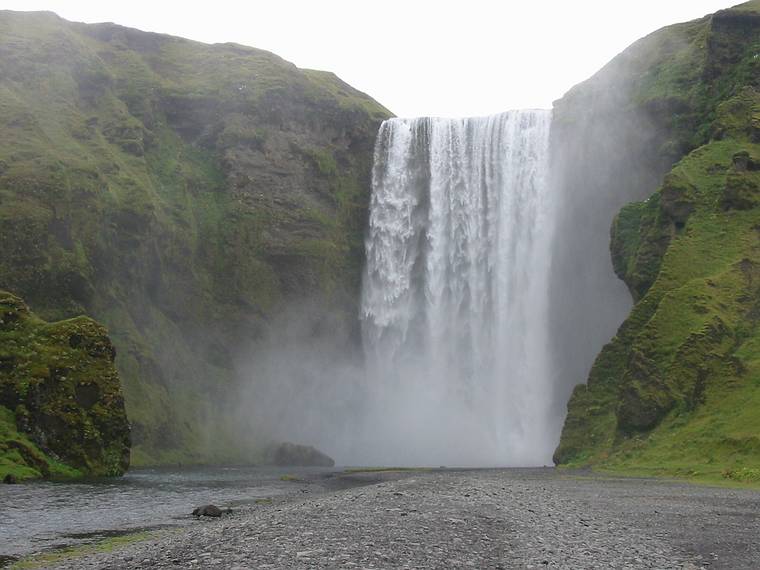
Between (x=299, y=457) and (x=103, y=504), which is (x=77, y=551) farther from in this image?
(x=299, y=457)

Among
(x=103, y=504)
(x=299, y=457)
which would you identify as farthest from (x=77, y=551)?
(x=299, y=457)

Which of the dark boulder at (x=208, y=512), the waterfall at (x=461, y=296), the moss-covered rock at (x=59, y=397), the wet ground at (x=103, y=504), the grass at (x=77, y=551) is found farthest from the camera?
the waterfall at (x=461, y=296)

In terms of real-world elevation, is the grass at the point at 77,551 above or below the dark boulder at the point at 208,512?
below

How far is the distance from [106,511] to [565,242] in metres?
52.2

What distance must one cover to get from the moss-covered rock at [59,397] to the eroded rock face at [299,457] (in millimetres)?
22513

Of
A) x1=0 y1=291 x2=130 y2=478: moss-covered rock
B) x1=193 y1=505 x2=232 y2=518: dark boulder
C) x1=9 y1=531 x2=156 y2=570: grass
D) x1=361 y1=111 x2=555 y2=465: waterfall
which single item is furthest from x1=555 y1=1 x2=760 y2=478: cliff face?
x1=0 y1=291 x2=130 y2=478: moss-covered rock

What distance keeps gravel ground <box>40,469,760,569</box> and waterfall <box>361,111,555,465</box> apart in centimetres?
4212

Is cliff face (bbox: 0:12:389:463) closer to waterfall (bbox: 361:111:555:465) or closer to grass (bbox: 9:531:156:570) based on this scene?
waterfall (bbox: 361:111:555:465)

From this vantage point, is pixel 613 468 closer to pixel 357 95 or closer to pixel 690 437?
pixel 690 437

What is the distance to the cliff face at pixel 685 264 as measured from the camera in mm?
42781

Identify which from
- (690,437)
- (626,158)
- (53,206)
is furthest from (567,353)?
(53,206)

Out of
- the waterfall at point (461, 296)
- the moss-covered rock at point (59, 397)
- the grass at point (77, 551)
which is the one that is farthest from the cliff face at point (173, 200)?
the grass at point (77, 551)

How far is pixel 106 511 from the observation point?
93.9 feet

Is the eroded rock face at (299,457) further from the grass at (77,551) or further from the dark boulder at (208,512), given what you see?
the grass at (77,551)
